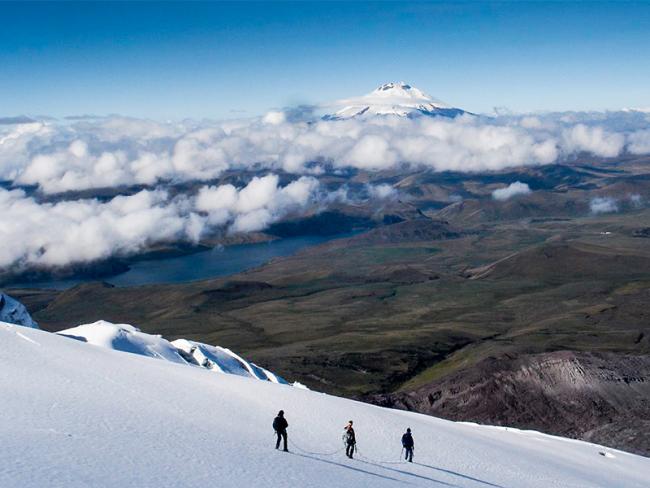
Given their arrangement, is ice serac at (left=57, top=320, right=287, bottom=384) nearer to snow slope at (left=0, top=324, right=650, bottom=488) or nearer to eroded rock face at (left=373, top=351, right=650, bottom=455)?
eroded rock face at (left=373, top=351, right=650, bottom=455)

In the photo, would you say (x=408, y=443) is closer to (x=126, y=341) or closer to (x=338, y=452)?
(x=338, y=452)

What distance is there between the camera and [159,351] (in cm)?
7788

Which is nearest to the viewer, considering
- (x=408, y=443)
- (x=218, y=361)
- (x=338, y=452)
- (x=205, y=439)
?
(x=205, y=439)

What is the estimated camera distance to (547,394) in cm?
8706

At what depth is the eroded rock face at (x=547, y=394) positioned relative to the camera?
267ft

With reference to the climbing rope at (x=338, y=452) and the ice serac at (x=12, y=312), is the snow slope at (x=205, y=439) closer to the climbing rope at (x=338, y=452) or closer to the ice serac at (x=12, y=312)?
the climbing rope at (x=338, y=452)

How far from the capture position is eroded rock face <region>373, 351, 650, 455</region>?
267 feet

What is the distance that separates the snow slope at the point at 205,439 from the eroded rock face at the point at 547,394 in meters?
29.9

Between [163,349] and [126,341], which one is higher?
[126,341]

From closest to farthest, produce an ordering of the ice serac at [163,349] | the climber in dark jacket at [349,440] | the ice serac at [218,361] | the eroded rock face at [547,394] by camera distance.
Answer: the climber in dark jacket at [349,440] < the ice serac at [163,349] < the ice serac at [218,361] < the eroded rock face at [547,394]

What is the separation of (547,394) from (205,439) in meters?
68.4

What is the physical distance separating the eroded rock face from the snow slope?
29.9 m

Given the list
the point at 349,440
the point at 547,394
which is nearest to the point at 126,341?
the point at 349,440

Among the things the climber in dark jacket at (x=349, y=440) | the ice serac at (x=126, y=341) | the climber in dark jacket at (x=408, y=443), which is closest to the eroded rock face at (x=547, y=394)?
the ice serac at (x=126, y=341)
